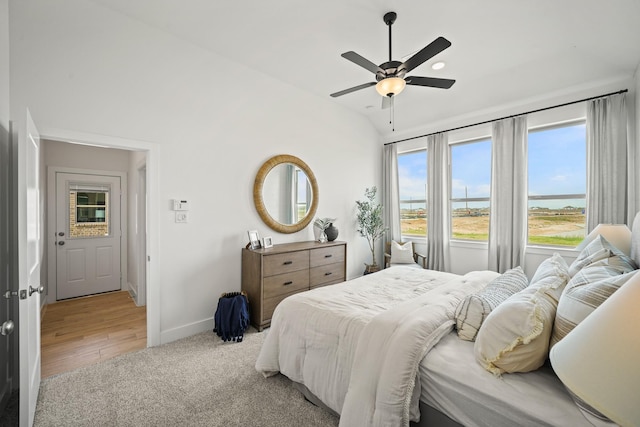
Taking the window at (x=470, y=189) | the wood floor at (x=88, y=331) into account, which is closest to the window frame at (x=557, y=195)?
the window at (x=470, y=189)

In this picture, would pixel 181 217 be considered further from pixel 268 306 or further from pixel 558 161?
pixel 558 161

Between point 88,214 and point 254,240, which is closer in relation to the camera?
point 254,240

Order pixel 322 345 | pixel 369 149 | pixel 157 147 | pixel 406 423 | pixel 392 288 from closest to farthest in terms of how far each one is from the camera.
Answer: pixel 406 423 → pixel 322 345 → pixel 392 288 → pixel 157 147 → pixel 369 149

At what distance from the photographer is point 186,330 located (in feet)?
9.81

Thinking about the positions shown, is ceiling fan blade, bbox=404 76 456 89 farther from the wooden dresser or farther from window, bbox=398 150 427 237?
window, bbox=398 150 427 237

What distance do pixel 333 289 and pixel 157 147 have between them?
225 cm

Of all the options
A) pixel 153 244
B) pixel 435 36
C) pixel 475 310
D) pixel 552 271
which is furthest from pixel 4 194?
pixel 435 36

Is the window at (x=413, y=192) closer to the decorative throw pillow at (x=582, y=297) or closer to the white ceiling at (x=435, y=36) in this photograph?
the white ceiling at (x=435, y=36)

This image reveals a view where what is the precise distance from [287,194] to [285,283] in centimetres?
128

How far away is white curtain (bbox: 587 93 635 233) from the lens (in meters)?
3.17

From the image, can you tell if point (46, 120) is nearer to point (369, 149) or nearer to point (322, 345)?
point (322, 345)

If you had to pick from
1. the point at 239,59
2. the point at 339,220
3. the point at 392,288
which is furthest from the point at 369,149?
the point at 392,288

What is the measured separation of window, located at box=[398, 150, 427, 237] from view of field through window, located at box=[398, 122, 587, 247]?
525 mm

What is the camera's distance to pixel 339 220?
4.72m
